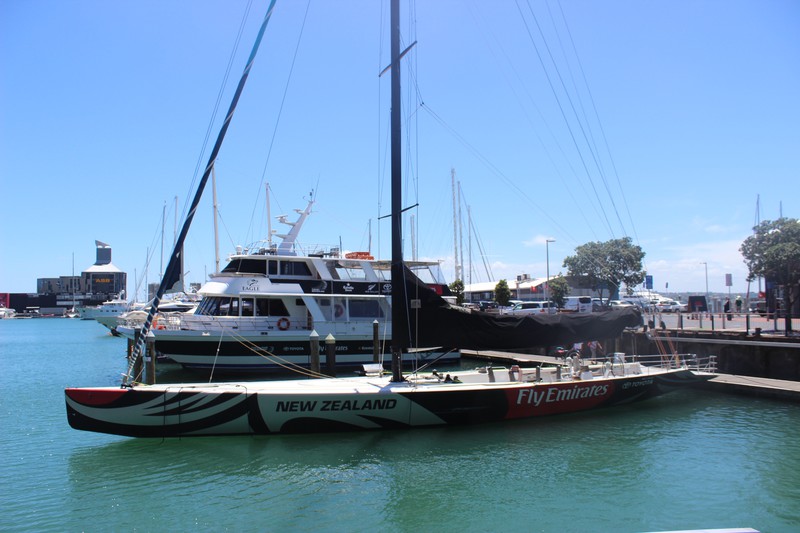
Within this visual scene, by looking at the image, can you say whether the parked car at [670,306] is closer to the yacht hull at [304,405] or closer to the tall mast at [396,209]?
the yacht hull at [304,405]

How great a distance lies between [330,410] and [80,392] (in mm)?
4796

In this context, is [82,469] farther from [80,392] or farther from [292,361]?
[292,361]

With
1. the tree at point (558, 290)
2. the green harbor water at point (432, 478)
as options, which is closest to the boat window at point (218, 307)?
the green harbor water at point (432, 478)

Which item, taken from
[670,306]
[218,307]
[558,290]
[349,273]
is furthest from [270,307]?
[670,306]

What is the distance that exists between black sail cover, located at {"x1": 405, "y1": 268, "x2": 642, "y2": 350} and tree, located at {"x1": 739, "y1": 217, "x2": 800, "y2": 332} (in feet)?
57.1

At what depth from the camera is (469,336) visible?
1258cm

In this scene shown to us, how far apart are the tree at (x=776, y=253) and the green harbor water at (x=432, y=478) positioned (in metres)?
18.4

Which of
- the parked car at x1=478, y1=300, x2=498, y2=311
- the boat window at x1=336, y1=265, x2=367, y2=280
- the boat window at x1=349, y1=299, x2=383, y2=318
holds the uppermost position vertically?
the boat window at x1=336, y1=265, x2=367, y2=280

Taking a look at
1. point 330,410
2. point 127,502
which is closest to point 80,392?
point 127,502

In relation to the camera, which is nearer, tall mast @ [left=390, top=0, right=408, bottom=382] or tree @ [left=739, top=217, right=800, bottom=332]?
tall mast @ [left=390, top=0, right=408, bottom=382]

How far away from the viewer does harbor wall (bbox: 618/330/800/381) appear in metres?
16.5

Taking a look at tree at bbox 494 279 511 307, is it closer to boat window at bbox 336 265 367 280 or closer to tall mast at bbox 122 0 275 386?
boat window at bbox 336 265 367 280

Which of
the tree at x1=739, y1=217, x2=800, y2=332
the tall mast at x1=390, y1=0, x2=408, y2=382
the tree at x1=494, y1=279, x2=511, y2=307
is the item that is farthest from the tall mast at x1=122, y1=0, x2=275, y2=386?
the tree at x1=494, y1=279, x2=511, y2=307

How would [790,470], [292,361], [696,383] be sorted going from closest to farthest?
[790,470]
[696,383]
[292,361]
